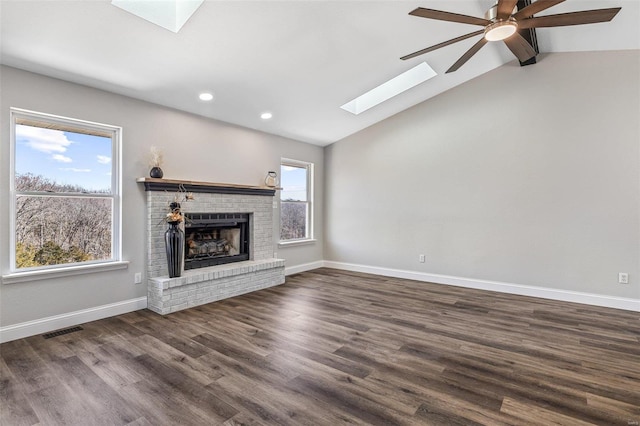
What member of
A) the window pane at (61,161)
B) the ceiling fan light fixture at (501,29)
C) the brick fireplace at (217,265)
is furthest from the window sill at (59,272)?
the ceiling fan light fixture at (501,29)

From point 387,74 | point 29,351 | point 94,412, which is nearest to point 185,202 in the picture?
point 29,351

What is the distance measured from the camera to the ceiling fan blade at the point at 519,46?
2.77 meters

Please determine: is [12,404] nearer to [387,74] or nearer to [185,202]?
[185,202]

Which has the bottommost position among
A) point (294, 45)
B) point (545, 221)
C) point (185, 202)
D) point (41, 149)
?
point (545, 221)

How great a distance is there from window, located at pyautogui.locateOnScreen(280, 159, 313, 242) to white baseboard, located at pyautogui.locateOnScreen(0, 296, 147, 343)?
2.70 m

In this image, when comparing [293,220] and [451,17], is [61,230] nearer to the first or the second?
[293,220]

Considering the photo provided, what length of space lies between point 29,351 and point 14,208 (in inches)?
52.4

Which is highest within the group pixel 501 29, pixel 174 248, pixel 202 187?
pixel 501 29

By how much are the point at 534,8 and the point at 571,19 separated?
1.28 feet

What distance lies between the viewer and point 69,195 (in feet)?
11.0

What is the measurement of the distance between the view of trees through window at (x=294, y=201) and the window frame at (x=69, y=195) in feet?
8.97

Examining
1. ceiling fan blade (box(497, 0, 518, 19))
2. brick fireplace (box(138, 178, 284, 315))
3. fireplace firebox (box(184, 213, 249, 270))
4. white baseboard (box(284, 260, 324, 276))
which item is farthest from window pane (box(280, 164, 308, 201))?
ceiling fan blade (box(497, 0, 518, 19))

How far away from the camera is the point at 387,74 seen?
4.32 metres

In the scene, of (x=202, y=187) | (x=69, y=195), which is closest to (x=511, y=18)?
(x=202, y=187)
